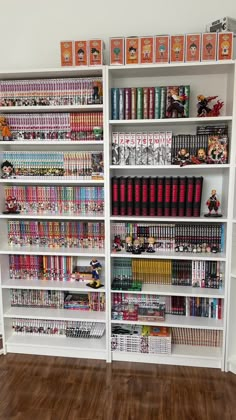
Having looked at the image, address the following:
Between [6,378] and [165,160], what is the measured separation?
1.85m

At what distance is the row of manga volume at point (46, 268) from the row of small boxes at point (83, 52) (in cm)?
139

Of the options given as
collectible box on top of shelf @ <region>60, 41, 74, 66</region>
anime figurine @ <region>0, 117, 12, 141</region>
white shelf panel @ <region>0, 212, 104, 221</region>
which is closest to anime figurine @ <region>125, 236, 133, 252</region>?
white shelf panel @ <region>0, 212, 104, 221</region>

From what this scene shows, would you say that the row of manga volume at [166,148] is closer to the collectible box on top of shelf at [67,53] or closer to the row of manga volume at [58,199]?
the row of manga volume at [58,199]

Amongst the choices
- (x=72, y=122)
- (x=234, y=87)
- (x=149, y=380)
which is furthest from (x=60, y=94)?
(x=149, y=380)

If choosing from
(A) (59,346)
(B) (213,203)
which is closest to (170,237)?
(B) (213,203)

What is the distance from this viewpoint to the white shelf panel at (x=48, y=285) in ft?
7.88

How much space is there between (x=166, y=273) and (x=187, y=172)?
765 mm

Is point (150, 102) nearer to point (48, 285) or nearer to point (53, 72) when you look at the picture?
point (53, 72)

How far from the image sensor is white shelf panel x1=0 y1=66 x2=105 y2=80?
84.8 inches

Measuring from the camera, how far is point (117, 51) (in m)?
2.13

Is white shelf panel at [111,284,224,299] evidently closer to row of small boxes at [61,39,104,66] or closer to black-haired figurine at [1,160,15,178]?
black-haired figurine at [1,160,15,178]

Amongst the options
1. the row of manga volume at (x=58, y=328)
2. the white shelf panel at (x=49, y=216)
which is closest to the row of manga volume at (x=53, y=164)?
the white shelf panel at (x=49, y=216)

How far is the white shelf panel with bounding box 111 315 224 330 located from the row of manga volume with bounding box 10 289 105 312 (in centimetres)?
26

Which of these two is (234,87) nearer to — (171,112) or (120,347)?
(171,112)
